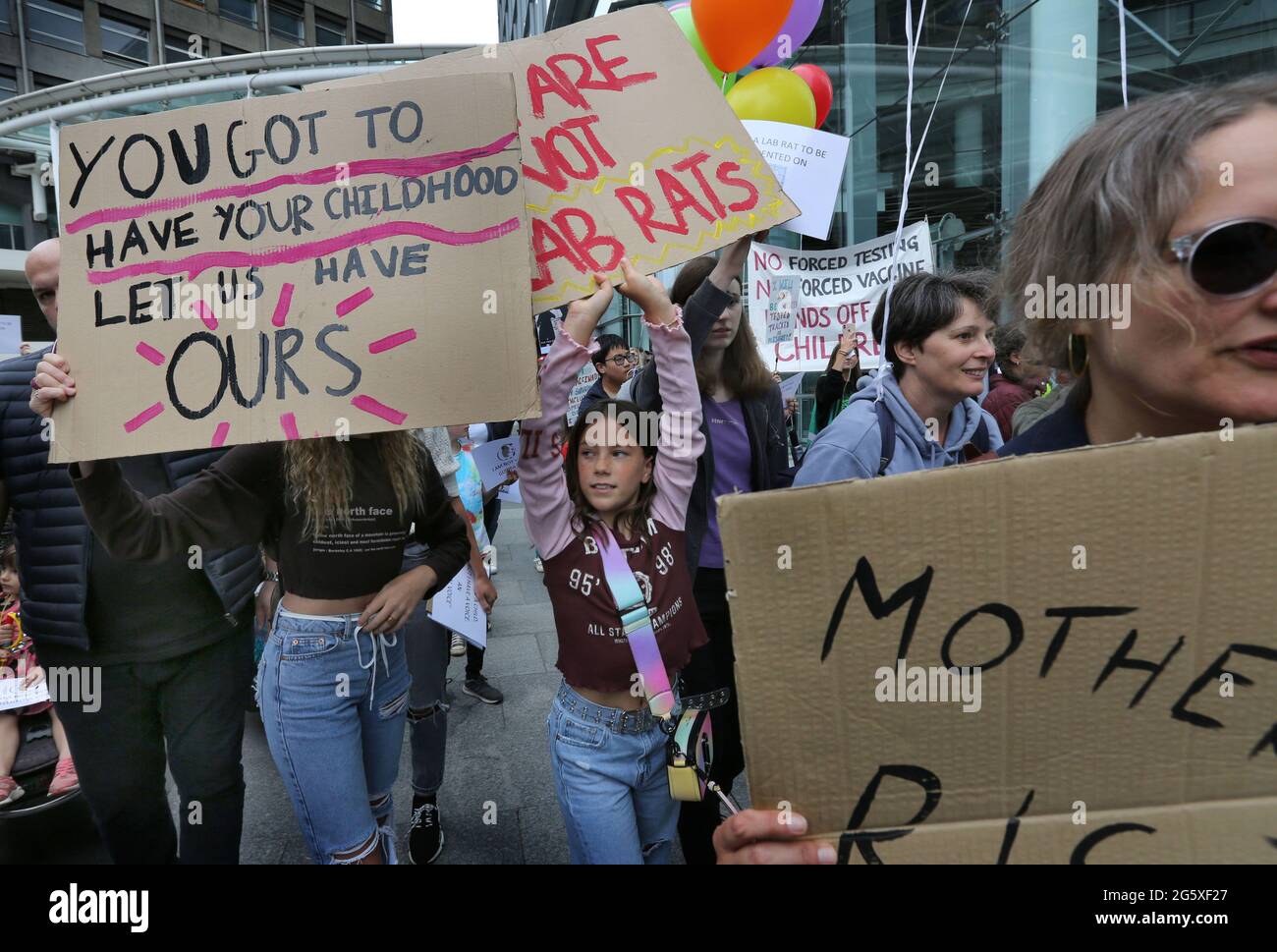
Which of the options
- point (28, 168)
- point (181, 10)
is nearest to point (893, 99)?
point (28, 168)

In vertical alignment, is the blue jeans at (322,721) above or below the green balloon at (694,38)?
below

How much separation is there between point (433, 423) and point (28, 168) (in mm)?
31371

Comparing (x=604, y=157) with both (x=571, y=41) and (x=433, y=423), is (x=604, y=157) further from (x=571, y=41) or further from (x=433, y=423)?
(x=433, y=423)

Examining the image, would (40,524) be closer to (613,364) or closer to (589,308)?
(589,308)

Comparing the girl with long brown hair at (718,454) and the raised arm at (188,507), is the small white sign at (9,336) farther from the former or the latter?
the girl with long brown hair at (718,454)

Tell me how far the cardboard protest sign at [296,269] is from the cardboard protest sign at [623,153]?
6.0 inches

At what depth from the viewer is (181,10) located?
32250mm

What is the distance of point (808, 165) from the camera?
334 centimetres

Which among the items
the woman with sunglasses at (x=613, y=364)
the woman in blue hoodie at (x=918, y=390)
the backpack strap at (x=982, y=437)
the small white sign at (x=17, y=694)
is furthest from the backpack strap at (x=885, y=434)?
the small white sign at (x=17, y=694)

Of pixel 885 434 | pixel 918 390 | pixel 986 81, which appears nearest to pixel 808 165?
pixel 918 390

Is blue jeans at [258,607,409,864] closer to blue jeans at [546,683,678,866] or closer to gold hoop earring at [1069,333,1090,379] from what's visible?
blue jeans at [546,683,678,866]

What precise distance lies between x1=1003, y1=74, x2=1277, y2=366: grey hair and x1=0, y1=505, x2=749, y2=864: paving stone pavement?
238 centimetres

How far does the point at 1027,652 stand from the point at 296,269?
4.43 ft

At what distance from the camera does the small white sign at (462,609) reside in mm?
2752
